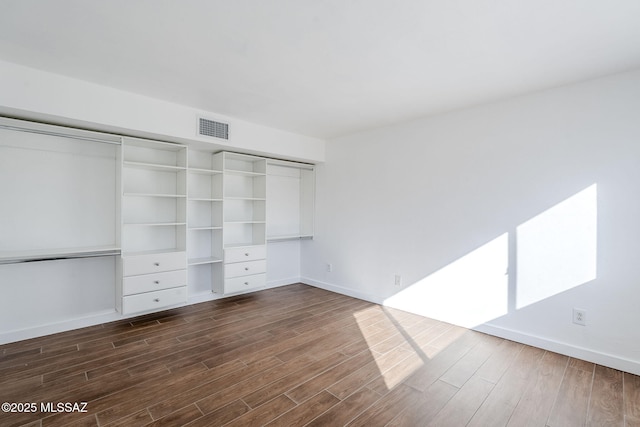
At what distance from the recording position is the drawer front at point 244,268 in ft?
13.4

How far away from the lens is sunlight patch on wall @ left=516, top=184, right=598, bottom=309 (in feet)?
8.70

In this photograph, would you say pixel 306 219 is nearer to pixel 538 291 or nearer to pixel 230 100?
pixel 230 100

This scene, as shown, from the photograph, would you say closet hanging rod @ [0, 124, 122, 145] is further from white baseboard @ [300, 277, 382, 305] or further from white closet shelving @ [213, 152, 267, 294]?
white baseboard @ [300, 277, 382, 305]

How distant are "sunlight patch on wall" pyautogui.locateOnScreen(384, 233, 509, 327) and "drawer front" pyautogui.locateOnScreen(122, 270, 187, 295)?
9.38 ft

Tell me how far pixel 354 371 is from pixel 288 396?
60 cm

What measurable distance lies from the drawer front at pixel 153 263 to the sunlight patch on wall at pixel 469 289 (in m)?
2.87

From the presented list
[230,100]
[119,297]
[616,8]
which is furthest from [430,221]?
[119,297]

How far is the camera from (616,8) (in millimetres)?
1754

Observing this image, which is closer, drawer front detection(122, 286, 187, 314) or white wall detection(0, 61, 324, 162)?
white wall detection(0, 61, 324, 162)

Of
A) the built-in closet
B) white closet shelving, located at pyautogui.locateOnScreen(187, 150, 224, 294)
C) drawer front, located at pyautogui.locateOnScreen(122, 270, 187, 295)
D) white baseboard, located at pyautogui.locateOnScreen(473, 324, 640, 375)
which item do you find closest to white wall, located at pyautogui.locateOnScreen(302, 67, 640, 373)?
white baseboard, located at pyautogui.locateOnScreen(473, 324, 640, 375)

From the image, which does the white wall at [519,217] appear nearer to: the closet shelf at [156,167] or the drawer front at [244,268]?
the drawer front at [244,268]

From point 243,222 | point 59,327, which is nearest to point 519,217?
point 243,222

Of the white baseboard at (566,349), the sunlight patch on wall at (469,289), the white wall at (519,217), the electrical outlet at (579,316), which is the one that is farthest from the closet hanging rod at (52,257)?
the electrical outlet at (579,316)

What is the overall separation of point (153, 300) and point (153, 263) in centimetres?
42
